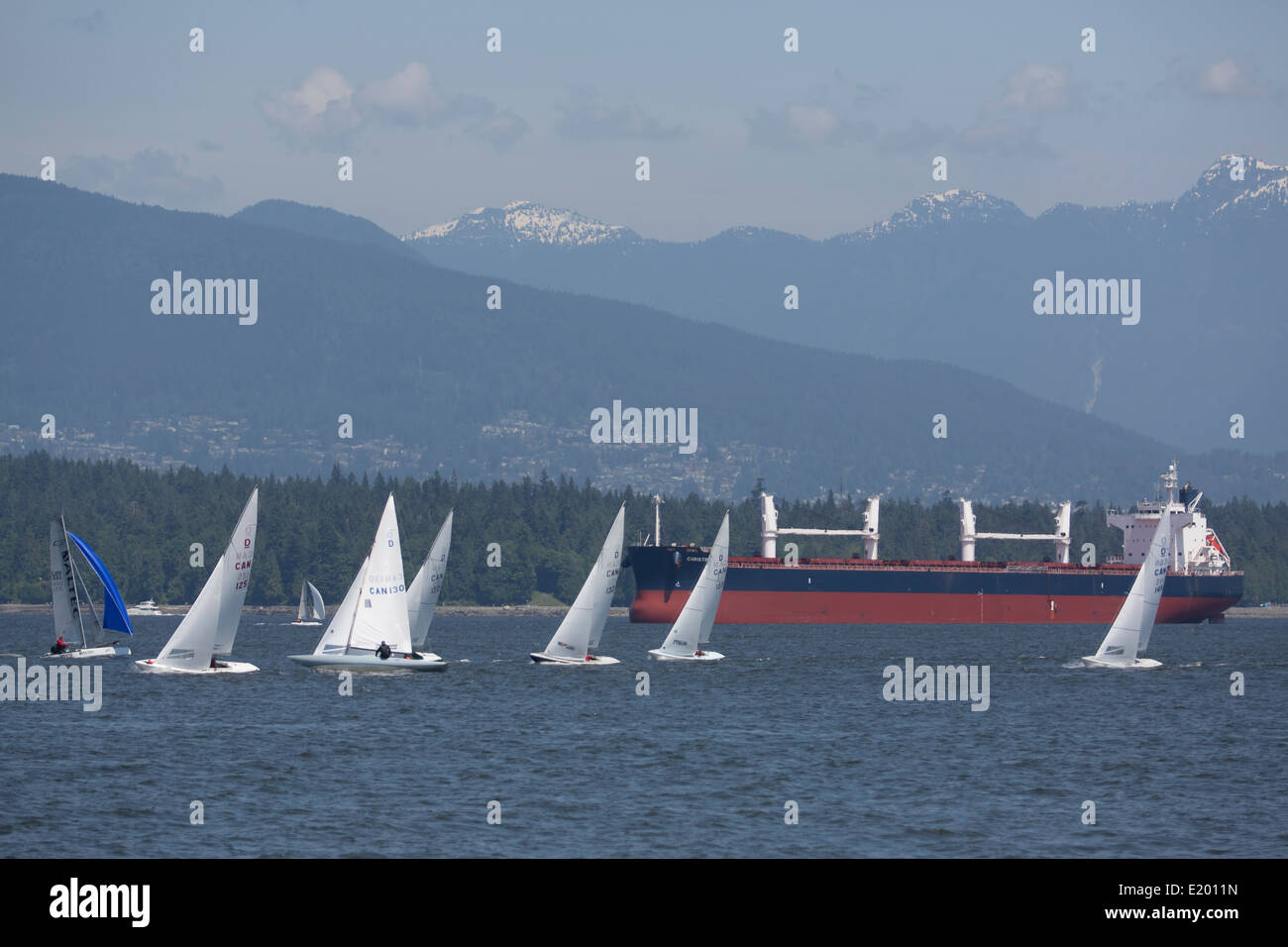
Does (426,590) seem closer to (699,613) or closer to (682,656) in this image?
(682,656)

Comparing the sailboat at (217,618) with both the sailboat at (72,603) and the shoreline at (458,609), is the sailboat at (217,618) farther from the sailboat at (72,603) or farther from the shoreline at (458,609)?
the shoreline at (458,609)

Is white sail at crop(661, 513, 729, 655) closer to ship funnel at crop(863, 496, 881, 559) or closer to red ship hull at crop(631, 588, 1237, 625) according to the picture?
red ship hull at crop(631, 588, 1237, 625)

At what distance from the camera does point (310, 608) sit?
→ 166 meters

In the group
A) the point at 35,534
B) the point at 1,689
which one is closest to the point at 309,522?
the point at 35,534

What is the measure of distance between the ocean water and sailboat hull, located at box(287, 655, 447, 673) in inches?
32.7

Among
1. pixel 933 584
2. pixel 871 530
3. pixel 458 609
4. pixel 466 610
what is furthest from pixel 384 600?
pixel 458 609

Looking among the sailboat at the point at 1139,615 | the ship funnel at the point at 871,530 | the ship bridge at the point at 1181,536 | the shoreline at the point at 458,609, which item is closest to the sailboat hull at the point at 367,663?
the sailboat at the point at 1139,615

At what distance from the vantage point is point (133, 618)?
551ft

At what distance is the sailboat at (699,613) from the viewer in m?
74.6

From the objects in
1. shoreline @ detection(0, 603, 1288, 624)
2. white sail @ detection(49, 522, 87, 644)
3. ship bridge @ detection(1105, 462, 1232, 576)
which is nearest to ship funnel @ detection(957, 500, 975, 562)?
ship bridge @ detection(1105, 462, 1232, 576)

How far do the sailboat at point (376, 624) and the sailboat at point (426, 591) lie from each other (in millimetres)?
1216
